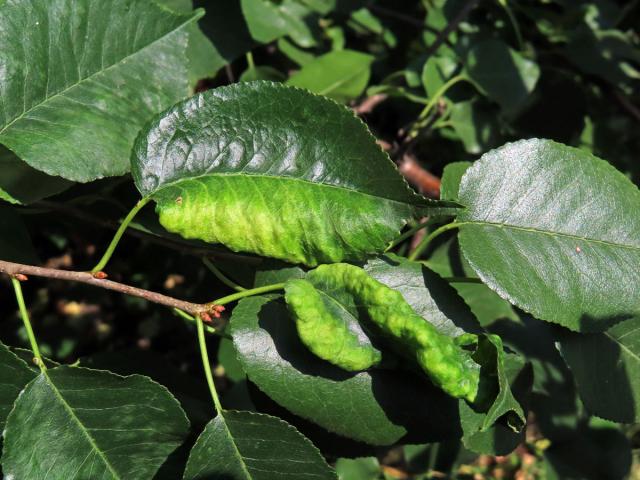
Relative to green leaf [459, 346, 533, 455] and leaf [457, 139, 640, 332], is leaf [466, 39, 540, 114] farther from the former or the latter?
green leaf [459, 346, 533, 455]

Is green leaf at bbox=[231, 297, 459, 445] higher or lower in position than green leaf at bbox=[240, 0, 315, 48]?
lower

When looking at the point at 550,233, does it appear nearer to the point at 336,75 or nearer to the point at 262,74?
the point at 336,75

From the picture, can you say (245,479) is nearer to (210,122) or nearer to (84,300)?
(210,122)

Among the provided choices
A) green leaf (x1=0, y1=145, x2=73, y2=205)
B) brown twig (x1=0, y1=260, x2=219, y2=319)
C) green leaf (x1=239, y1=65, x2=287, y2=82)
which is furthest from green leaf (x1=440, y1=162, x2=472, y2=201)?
green leaf (x1=239, y1=65, x2=287, y2=82)

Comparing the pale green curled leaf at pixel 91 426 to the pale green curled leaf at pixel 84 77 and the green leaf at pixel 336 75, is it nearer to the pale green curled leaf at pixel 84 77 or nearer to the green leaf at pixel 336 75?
the pale green curled leaf at pixel 84 77

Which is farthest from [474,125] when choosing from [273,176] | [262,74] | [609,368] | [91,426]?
[91,426]
